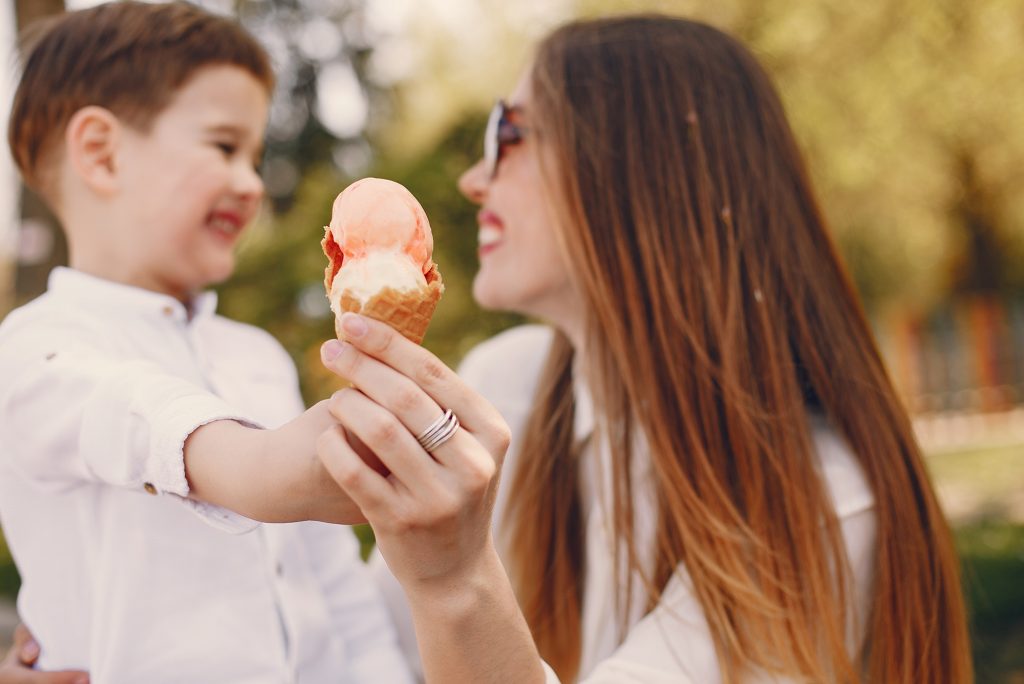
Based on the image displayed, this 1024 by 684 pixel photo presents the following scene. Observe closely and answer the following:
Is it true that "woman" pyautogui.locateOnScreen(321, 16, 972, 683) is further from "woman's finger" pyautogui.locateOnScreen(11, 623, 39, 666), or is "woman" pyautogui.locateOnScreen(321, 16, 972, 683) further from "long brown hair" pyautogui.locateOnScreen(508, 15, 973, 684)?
"woman's finger" pyautogui.locateOnScreen(11, 623, 39, 666)

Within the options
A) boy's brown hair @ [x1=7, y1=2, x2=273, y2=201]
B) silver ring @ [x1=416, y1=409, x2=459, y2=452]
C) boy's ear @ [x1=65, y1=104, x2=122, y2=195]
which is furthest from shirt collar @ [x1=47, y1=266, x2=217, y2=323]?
silver ring @ [x1=416, y1=409, x2=459, y2=452]

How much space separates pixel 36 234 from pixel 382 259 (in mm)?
4992

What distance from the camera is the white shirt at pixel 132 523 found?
1.46 meters

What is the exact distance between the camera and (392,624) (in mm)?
2393

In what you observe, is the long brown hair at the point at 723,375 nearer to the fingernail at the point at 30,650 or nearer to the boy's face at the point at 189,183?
the boy's face at the point at 189,183

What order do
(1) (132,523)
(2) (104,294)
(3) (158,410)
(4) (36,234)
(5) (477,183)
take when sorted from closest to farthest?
(3) (158,410) → (1) (132,523) → (2) (104,294) → (5) (477,183) → (4) (36,234)

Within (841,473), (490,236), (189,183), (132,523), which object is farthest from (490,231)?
(132,523)

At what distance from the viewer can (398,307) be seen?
4.01 feet

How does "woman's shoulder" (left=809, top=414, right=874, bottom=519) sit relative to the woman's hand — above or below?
below

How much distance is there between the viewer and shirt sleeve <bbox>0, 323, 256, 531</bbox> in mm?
1390

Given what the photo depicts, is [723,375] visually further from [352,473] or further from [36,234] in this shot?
[36,234]

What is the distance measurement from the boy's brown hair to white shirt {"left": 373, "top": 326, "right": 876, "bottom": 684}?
1277 mm

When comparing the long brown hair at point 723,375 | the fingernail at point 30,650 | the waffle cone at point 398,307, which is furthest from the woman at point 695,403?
the fingernail at point 30,650

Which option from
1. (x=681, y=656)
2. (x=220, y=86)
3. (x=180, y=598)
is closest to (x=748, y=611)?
(x=681, y=656)
